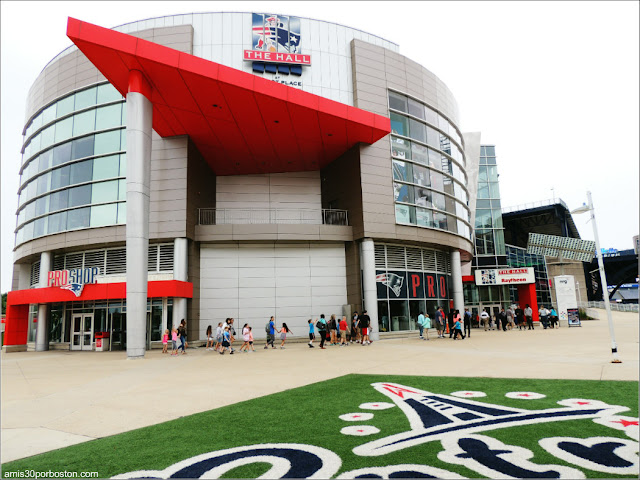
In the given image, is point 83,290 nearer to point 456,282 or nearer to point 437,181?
point 437,181

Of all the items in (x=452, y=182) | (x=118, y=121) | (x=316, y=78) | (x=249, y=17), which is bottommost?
(x=452, y=182)

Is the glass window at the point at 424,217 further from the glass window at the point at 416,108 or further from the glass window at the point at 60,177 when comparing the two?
the glass window at the point at 60,177

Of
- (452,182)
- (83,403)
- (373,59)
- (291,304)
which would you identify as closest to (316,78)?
(373,59)

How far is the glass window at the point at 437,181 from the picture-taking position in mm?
29453

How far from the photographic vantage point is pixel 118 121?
86.0 ft

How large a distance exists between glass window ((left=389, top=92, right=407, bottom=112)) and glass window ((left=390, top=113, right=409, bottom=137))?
599 millimetres

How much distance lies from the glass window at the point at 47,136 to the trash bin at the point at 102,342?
13723 millimetres

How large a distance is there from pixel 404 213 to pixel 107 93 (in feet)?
67.6

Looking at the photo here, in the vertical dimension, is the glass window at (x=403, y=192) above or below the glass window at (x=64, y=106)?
below

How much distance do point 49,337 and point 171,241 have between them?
11.5 meters

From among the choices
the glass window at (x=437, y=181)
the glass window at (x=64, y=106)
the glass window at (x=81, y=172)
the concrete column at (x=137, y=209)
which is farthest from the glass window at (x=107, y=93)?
the glass window at (x=437, y=181)

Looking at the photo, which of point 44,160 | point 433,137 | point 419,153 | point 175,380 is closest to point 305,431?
point 175,380

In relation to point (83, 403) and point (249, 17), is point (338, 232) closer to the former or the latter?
point (249, 17)

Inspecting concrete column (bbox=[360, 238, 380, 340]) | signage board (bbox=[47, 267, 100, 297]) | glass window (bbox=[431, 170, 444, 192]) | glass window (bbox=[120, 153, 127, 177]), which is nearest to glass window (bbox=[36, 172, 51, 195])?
glass window (bbox=[120, 153, 127, 177])
